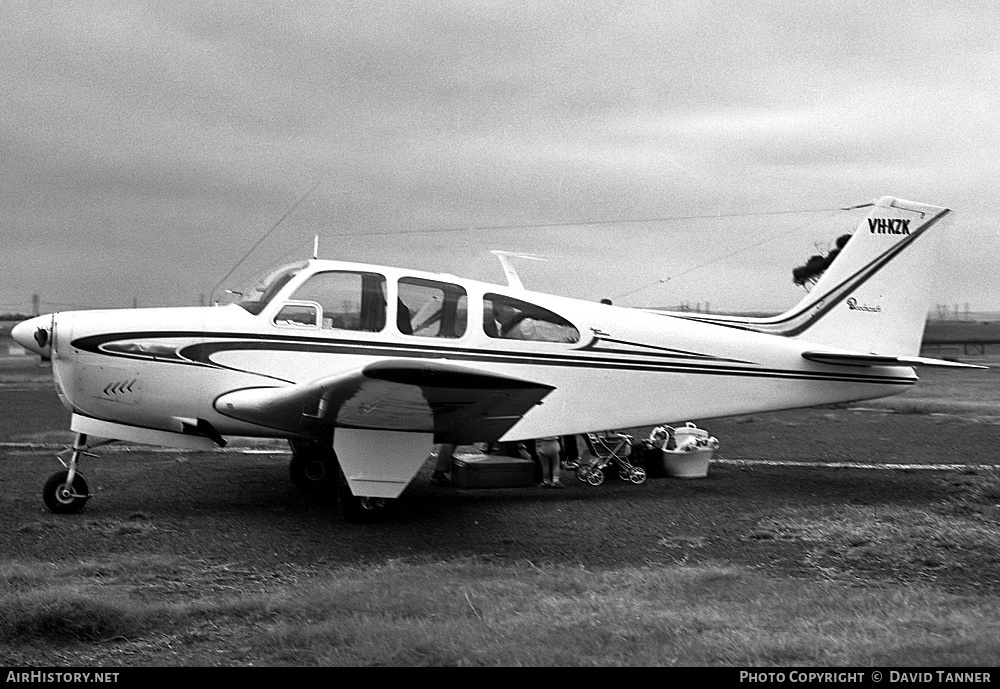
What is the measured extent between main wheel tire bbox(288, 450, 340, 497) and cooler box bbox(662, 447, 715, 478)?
3809mm

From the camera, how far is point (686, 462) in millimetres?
11125

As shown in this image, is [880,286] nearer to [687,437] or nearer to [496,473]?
[687,437]

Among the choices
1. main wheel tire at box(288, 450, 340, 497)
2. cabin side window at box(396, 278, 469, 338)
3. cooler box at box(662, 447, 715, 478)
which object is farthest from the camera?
cooler box at box(662, 447, 715, 478)

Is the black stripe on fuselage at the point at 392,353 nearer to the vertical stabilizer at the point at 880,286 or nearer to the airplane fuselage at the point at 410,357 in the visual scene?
the airplane fuselage at the point at 410,357

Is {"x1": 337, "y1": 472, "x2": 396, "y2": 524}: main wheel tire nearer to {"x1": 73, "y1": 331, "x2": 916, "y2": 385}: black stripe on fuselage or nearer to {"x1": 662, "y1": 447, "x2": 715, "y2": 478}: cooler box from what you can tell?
{"x1": 73, "y1": 331, "x2": 916, "y2": 385}: black stripe on fuselage

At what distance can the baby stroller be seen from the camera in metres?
10.7

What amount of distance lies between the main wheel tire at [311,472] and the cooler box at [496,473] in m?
1.45

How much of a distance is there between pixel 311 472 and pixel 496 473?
76.9 inches

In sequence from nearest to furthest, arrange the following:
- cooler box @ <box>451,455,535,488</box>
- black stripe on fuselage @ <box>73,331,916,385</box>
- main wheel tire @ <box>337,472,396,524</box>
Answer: main wheel tire @ <box>337,472,396,524</box>, black stripe on fuselage @ <box>73,331,916,385</box>, cooler box @ <box>451,455,535,488</box>

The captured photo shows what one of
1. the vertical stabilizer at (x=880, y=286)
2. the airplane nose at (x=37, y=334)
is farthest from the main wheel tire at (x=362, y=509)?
the vertical stabilizer at (x=880, y=286)

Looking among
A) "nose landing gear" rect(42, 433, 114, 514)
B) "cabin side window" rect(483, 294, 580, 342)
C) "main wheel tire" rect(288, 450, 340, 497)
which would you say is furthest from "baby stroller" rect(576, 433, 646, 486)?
"nose landing gear" rect(42, 433, 114, 514)

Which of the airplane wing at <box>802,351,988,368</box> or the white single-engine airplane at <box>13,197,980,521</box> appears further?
the airplane wing at <box>802,351,988,368</box>
